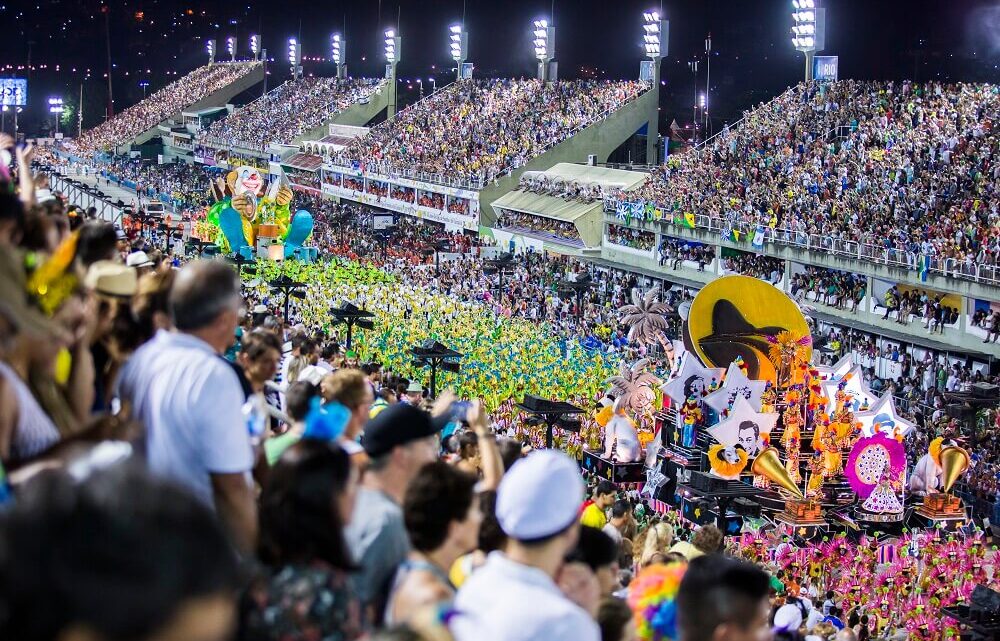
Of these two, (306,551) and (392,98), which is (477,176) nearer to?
(392,98)

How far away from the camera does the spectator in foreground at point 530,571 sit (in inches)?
138

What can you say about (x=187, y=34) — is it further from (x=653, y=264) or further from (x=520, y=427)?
(x=520, y=427)

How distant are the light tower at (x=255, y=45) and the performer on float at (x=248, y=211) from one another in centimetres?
7129

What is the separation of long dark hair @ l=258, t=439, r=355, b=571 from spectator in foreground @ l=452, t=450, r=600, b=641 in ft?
1.30

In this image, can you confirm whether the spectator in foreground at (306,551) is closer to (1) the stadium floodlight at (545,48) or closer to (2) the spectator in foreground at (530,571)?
(2) the spectator in foreground at (530,571)

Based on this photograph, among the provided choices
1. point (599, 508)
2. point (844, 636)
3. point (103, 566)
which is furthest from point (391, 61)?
point (103, 566)

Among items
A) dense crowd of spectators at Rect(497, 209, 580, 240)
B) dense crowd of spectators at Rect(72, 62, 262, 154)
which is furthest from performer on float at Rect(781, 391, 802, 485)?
dense crowd of spectators at Rect(72, 62, 262, 154)

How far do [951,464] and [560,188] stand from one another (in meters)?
33.0

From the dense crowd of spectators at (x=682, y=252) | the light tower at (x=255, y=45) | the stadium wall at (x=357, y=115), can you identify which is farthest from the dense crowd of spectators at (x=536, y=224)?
the light tower at (x=255, y=45)

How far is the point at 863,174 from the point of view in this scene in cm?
3594

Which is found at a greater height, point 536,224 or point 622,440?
point 622,440

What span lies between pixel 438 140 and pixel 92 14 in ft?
187

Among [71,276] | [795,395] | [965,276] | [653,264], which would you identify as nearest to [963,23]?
[653,264]

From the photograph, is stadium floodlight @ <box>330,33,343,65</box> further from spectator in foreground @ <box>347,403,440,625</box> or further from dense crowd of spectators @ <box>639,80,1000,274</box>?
spectator in foreground @ <box>347,403,440,625</box>
